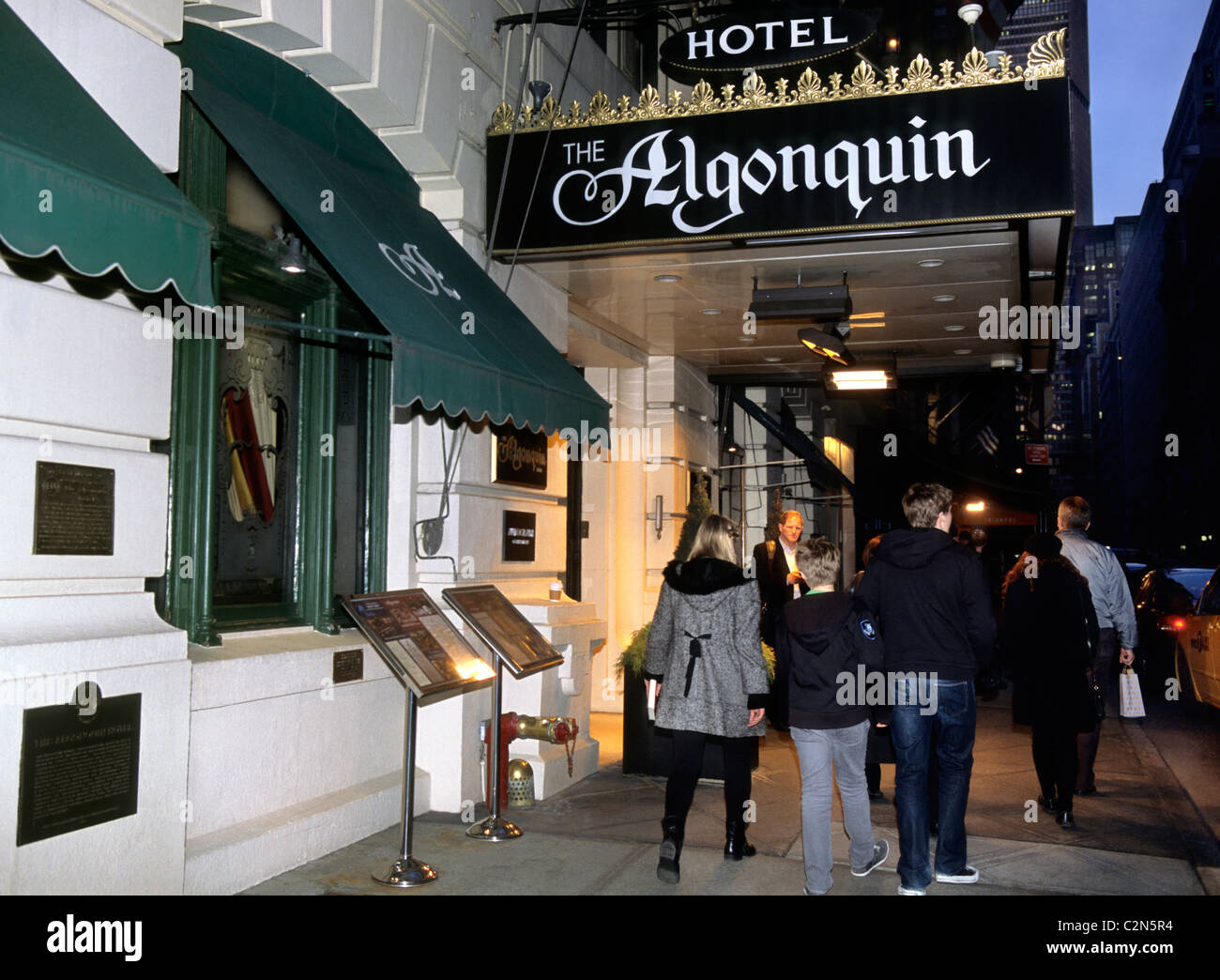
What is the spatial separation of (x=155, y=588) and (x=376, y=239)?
2.27 meters

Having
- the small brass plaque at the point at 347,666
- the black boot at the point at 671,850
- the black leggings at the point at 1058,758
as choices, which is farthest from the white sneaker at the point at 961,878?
the small brass plaque at the point at 347,666

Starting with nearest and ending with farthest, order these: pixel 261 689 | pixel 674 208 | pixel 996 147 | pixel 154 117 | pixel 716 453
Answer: pixel 154 117 < pixel 261 689 < pixel 996 147 < pixel 674 208 < pixel 716 453

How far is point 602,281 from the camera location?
30.5ft

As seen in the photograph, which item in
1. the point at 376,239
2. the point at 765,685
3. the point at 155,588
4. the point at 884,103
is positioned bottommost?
the point at 765,685

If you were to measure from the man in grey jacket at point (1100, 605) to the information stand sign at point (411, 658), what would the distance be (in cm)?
465

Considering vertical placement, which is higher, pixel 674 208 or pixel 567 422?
pixel 674 208

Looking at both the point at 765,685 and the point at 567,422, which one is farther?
the point at 567,422

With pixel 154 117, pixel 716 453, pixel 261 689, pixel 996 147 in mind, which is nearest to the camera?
pixel 154 117

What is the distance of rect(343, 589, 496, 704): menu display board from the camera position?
5566 millimetres

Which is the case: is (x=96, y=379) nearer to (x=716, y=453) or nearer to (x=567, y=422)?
(x=567, y=422)

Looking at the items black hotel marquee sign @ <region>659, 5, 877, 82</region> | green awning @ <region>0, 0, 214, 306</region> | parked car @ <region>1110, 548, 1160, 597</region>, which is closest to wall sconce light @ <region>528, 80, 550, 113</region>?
black hotel marquee sign @ <region>659, 5, 877, 82</region>

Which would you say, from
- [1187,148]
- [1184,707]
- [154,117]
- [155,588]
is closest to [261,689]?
[155,588]

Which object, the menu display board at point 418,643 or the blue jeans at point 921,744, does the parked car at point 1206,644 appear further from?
the menu display board at point 418,643

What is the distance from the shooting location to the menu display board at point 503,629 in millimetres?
Result: 6562
